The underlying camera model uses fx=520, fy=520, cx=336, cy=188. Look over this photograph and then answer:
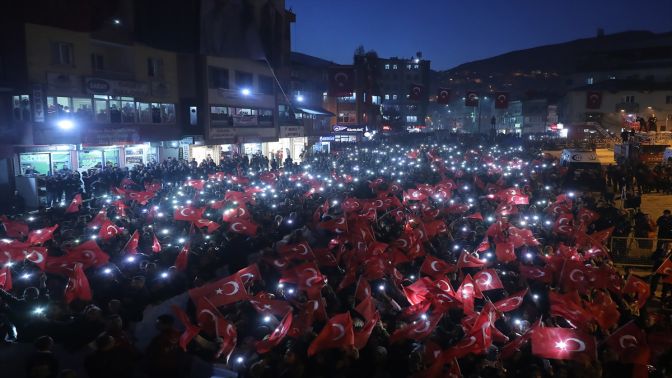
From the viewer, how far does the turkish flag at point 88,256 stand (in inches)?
352

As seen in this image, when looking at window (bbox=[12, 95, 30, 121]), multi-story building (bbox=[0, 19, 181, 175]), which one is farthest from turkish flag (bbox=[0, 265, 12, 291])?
window (bbox=[12, 95, 30, 121])

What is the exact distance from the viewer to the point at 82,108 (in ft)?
82.7

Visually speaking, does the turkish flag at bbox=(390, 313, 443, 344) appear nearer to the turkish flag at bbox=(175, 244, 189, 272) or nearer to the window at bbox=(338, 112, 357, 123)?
the turkish flag at bbox=(175, 244, 189, 272)

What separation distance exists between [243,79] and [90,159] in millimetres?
14131

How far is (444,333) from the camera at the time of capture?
7578 mm

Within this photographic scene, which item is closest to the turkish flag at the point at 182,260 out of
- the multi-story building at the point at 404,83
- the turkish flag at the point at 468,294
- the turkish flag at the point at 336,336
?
the turkish flag at the point at 336,336

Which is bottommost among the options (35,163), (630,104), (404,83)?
(35,163)

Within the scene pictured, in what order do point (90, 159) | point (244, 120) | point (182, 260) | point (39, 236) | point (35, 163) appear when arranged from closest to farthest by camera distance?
point (182, 260), point (39, 236), point (35, 163), point (90, 159), point (244, 120)

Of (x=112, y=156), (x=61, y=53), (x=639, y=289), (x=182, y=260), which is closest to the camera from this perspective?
(x=639, y=289)

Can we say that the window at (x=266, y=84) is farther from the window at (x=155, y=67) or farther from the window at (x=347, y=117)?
the window at (x=347, y=117)

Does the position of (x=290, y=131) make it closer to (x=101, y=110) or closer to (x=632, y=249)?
(x=101, y=110)

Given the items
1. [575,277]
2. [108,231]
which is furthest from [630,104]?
[108,231]

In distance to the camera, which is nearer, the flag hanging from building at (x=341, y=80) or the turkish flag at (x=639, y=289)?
the turkish flag at (x=639, y=289)

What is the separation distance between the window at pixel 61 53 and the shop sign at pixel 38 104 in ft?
5.75
